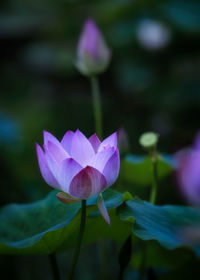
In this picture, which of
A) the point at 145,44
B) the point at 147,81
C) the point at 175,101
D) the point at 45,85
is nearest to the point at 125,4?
the point at 145,44

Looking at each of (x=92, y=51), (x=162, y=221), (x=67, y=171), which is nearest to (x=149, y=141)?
(x=162, y=221)

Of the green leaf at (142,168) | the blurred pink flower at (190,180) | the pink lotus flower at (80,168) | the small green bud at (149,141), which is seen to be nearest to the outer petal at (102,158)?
the pink lotus flower at (80,168)

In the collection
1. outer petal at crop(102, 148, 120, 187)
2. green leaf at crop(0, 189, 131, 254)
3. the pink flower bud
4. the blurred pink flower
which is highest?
the pink flower bud

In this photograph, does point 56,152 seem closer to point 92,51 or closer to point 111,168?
point 111,168

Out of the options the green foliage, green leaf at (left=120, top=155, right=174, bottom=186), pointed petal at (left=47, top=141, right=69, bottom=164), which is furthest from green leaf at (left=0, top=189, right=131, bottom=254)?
green leaf at (left=120, top=155, right=174, bottom=186)

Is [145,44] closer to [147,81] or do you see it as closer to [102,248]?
[147,81]

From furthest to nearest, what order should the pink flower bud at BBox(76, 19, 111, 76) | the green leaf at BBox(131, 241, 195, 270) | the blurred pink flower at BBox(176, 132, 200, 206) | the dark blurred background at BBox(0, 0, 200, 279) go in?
the dark blurred background at BBox(0, 0, 200, 279) < the pink flower bud at BBox(76, 19, 111, 76) < the green leaf at BBox(131, 241, 195, 270) < the blurred pink flower at BBox(176, 132, 200, 206)

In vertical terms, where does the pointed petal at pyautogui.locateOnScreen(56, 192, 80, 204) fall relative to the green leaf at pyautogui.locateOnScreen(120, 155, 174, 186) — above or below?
above

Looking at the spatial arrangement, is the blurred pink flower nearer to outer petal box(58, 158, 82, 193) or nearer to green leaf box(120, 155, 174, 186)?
outer petal box(58, 158, 82, 193)
